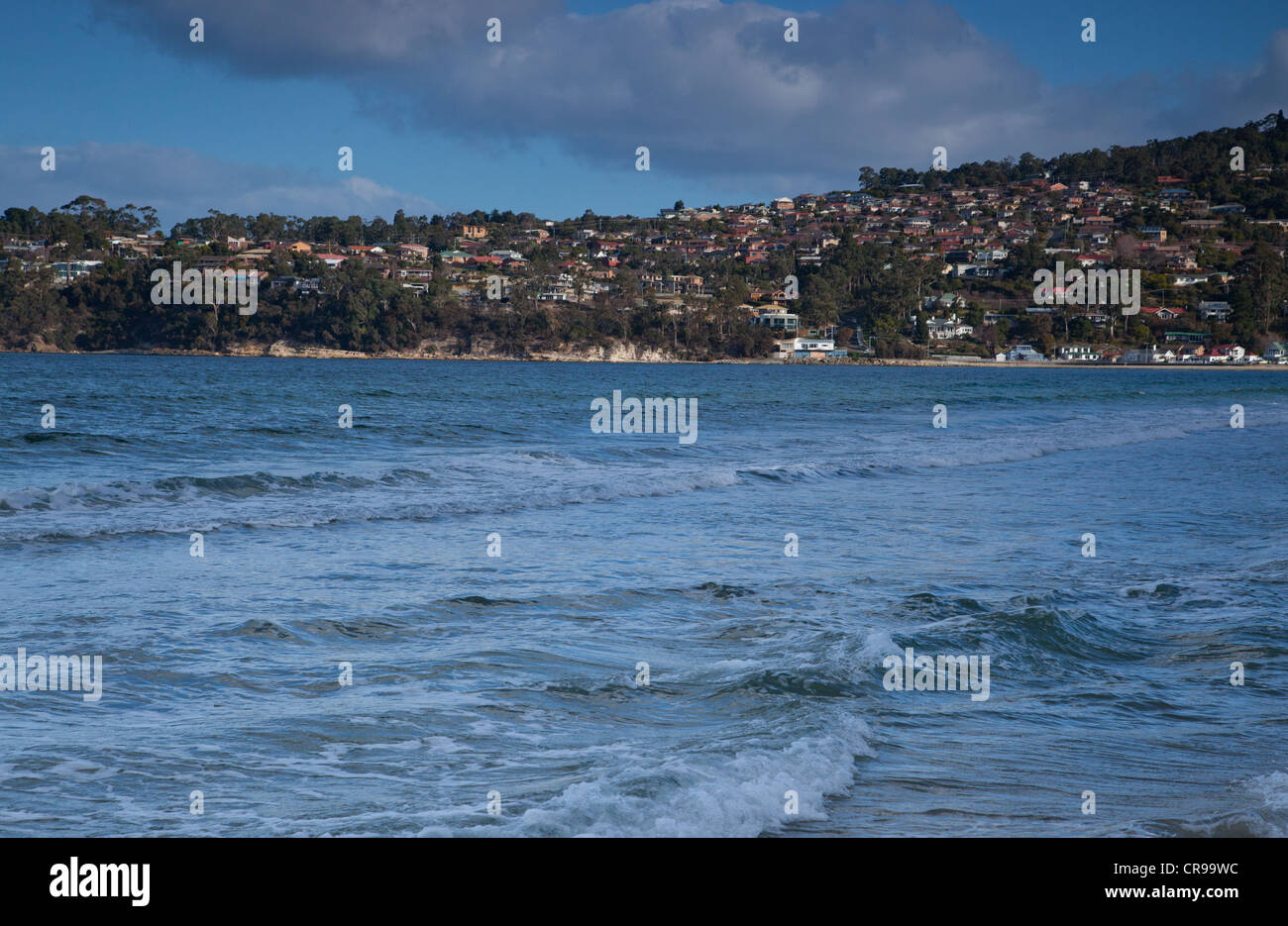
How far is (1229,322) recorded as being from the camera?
124938 mm

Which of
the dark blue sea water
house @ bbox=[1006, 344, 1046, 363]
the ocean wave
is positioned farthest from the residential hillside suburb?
the ocean wave

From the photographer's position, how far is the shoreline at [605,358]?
10286cm

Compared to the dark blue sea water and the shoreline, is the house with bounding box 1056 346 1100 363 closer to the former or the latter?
the shoreline

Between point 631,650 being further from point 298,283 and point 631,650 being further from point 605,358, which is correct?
point 298,283

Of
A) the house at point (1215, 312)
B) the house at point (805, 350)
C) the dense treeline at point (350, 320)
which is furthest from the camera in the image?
the house at point (1215, 312)

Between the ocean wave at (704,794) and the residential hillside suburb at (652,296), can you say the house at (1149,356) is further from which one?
the ocean wave at (704,794)

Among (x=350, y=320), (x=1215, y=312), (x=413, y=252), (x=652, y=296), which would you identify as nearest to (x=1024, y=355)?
(x=1215, y=312)

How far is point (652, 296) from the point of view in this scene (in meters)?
123

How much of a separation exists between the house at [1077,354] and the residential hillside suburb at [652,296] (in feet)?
0.74

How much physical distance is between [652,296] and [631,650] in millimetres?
117501

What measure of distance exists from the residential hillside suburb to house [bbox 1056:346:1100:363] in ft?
0.74

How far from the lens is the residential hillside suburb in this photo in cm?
10388

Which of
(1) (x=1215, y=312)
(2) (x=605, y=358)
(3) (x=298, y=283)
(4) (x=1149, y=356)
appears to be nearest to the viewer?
(3) (x=298, y=283)

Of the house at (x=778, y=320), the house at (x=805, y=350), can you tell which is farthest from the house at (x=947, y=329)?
the house at (x=778, y=320)
